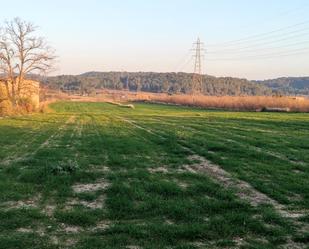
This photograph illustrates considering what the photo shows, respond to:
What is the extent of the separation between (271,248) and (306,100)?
56.8 metres

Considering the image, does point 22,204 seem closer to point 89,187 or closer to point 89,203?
point 89,203

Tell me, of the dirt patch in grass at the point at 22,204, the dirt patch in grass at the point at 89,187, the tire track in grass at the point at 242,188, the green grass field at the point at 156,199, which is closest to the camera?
the green grass field at the point at 156,199

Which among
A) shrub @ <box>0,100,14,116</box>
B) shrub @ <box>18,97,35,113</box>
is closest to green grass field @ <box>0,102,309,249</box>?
shrub @ <box>0,100,14,116</box>

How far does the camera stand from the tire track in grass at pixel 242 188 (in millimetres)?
8539

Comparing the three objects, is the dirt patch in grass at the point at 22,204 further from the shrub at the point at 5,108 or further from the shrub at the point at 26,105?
the shrub at the point at 26,105

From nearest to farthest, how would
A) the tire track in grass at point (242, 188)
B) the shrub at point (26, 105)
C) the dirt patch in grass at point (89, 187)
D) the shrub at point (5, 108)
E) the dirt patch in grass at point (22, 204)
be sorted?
the tire track in grass at point (242, 188)
the dirt patch in grass at point (22, 204)
the dirt patch in grass at point (89, 187)
the shrub at point (5, 108)
the shrub at point (26, 105)

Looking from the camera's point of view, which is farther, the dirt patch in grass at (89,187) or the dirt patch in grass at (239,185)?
the dirt patch in grass at (89,187)

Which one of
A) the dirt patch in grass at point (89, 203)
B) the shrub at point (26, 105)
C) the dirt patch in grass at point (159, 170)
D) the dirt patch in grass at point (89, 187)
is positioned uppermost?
the dirt patch in grass at point (89, 203)

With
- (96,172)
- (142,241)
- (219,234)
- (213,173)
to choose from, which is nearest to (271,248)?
(219,234)

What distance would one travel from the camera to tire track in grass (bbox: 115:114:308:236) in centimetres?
854

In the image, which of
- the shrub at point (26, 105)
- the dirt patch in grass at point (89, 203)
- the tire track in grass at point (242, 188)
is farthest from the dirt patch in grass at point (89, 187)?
the shrub at point (26, 105)

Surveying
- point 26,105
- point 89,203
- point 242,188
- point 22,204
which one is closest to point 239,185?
point 242,188

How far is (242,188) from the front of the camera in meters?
11.0

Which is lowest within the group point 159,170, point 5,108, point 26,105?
point 26,105
